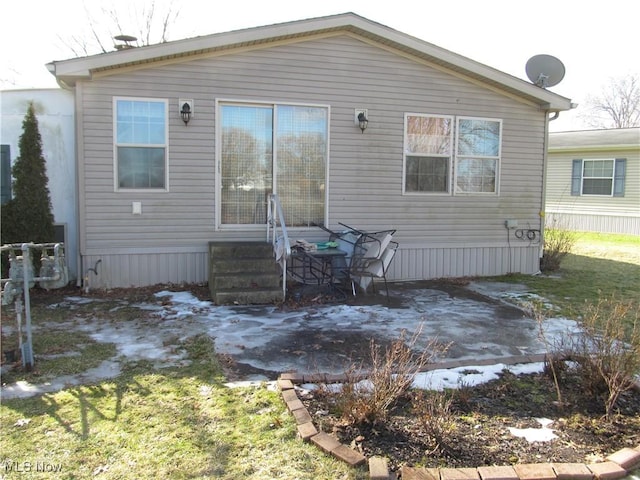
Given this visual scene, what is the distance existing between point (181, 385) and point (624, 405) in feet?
10.0

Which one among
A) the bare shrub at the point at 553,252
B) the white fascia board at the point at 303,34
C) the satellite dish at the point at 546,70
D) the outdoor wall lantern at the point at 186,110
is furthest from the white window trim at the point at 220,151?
the bare shrub at the point at 553,252

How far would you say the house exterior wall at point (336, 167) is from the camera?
6.89m

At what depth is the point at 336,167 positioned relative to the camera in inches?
304

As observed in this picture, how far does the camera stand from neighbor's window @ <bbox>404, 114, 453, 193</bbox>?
26.6ft

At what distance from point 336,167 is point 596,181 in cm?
1327

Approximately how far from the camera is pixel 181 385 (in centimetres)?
365

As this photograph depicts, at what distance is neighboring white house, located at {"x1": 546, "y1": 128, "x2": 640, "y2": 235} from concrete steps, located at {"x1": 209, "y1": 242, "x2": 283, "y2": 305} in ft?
39.5

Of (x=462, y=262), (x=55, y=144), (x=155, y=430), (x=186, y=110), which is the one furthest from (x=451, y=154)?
(x=155, y=430)

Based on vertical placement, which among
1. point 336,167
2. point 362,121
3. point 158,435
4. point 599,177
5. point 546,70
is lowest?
point 158,435

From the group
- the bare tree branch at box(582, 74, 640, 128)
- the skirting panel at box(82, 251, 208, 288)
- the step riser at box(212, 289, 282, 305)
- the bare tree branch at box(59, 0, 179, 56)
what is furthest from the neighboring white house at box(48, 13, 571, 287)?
the bare tree branch at box(582, 74, 640, 128)

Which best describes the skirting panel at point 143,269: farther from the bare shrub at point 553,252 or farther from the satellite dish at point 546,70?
the satellite dish at point 546,70

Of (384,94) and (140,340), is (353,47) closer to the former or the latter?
(384,94)

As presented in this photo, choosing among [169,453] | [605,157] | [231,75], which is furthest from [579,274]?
[605,157]

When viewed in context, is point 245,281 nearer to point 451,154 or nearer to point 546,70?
point 451,154
